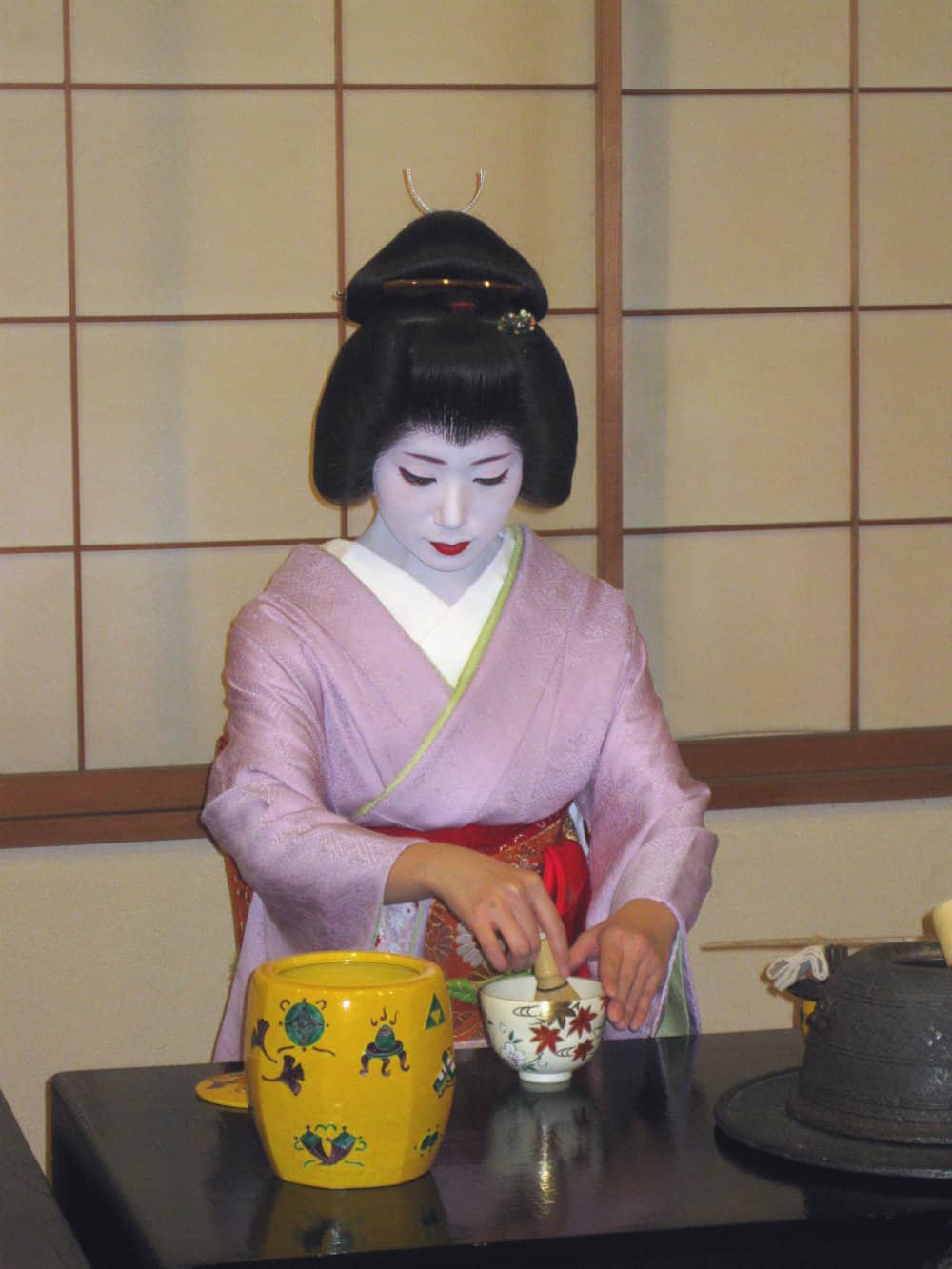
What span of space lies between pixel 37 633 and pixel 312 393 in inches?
26.0

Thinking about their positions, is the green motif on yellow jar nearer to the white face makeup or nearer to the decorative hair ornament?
the white face makeup

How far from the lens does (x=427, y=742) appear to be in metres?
2.29

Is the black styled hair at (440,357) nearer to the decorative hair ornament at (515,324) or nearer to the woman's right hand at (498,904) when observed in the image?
the decorative hair ornament at (515,324)

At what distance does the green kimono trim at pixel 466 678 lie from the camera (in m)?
2.28

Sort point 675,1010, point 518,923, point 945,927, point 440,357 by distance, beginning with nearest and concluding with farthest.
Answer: point 945,927
point 518,923
point 675,1010
point 440,357

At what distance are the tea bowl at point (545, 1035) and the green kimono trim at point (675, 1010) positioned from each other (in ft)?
1.54

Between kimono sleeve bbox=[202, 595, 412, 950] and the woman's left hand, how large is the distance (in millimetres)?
252

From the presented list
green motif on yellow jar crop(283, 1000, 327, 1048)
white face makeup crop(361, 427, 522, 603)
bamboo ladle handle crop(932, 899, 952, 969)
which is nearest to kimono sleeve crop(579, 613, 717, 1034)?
white face makeup crop(361, 427, 522, 603)

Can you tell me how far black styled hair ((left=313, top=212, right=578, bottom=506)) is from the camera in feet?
7.35

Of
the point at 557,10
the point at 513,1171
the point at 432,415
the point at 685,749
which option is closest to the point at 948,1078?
the point at 513,1171

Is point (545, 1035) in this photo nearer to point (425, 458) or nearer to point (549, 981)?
point (549, 981)

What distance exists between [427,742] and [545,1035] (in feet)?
2.52

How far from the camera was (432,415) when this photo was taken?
227cm

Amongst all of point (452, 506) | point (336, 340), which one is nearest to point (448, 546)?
point (452, 506)
